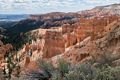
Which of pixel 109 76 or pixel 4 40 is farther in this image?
pixel 4 40

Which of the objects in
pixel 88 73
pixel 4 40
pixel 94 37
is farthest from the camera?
pixel 4 40

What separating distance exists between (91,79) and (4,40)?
334 ft

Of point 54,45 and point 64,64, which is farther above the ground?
point 64,64

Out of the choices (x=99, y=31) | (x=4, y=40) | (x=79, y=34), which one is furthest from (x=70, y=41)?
(x=4, y=40)

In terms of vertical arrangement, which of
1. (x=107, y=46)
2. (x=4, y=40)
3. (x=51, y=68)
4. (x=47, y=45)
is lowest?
(x=4, y=40)

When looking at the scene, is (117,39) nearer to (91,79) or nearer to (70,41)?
(70,41)

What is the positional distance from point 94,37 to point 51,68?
23.7 meters

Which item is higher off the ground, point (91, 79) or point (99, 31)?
point (91, 79)

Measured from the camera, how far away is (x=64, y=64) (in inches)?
657

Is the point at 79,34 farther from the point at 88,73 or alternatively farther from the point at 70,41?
the point at 88,73

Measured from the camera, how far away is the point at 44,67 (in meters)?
17.3

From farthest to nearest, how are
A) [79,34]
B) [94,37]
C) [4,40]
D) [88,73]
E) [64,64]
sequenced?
[4,40] → [79,34] → [94,37] → [64,64] → [88,73]

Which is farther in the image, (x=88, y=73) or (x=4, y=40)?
(x=4, y=40)

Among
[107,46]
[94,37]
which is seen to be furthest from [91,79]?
[94,37]
